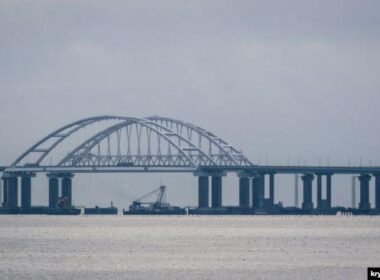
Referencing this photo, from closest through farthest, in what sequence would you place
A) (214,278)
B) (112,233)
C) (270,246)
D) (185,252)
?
(214,278), (185,252), (270,246), (112,233)

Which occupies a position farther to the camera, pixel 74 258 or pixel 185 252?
pixel 185 252

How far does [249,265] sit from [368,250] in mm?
21764

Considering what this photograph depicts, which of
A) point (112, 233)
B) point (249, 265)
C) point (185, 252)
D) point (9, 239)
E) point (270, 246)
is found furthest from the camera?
point (112, 233)

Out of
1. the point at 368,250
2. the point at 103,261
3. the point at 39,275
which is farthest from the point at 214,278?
the point at 368,250

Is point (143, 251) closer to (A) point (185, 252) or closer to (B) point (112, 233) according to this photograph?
(A) point (185, 252)

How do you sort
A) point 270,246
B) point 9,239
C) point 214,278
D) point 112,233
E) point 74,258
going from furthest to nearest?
point 112,233 < point 9,239 < point 270,246 < point 74,258 < point 214,278

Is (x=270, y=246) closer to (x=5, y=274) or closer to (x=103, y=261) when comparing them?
(x=103, y=261)

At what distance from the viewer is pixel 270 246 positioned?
12744 centimetres

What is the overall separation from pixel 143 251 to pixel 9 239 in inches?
1077

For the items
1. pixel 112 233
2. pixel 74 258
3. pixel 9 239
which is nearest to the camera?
pixel 74 258

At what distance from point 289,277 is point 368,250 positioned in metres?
30.2

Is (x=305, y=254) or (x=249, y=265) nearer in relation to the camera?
(x=249, y=265)

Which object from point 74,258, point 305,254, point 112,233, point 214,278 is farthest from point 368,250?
point 112,233

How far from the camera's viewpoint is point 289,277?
89.7m
